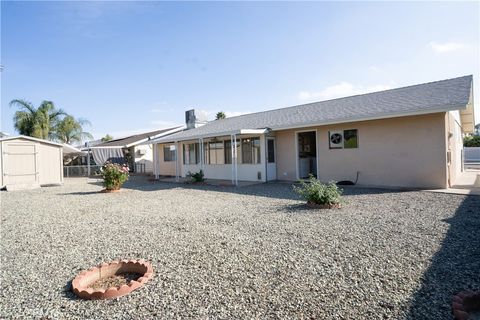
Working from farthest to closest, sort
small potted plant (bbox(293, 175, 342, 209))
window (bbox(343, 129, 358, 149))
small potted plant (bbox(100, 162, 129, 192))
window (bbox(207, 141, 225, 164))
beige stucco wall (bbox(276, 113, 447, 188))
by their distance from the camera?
window (bbox(207, 141, 225, 164)) → small potted plant (bbox(100, 162, 129, 192)) → window (bbox(343, 129, 358, 149)) → beige stucco wall (bbox(276, 113, 447, 188)) → small potted plant (bbox(293, 175, 342, 209))

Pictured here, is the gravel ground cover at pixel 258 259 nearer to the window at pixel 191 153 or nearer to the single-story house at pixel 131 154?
the window at pixel 191 153

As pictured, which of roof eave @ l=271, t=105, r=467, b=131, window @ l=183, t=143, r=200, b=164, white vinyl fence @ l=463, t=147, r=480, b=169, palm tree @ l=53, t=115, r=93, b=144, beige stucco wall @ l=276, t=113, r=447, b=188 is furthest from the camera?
palm tree @ l=53, t=115, r=93, b=144

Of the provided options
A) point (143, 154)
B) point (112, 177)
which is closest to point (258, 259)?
point (112, 177)

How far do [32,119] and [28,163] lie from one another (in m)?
12.8

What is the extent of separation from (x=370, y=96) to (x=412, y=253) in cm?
1108

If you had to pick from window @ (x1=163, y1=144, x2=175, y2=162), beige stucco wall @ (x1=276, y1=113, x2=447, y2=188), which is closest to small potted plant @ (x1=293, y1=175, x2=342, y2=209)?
beige stucco wall @ (x1=276, y1=113, x2=447, y2=188)

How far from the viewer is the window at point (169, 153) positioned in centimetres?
1981

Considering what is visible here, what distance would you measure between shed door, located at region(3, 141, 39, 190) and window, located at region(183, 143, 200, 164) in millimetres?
8022

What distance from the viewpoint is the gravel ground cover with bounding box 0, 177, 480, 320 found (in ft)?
8.78

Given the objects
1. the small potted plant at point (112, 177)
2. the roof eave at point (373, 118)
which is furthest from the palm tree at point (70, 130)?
the roof eave at point (373, 118)

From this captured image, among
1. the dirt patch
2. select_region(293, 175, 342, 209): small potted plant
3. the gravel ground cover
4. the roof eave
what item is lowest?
the dirt patch

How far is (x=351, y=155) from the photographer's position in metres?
11.2

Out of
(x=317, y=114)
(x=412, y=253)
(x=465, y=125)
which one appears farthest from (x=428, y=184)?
(x=465, y=125)

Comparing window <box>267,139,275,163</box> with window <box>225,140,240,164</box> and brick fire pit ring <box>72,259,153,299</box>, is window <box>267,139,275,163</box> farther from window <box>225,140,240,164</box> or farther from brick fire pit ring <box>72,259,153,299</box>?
brick fire pit ring <box>72,259,153,299</box>
